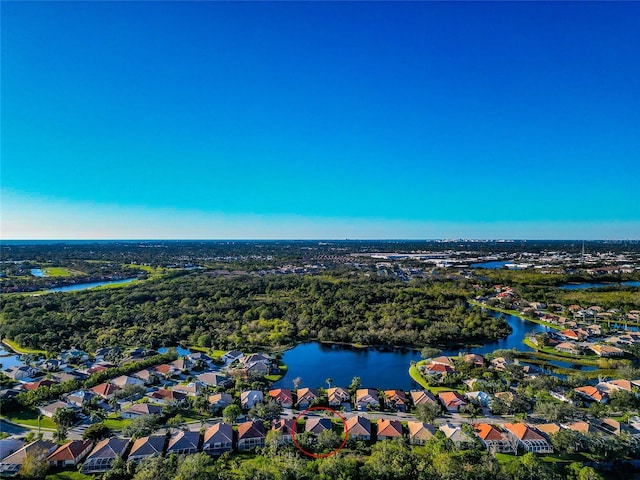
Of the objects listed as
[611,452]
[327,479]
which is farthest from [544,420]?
[327,479]

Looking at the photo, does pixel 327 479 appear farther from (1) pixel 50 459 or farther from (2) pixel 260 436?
(1) pixel 50 459

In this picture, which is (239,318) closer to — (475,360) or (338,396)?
(338,396)

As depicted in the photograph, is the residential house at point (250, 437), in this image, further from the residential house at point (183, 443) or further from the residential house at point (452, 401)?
the residential house at point (452, 401)

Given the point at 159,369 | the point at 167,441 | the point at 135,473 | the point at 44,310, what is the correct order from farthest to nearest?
the point at 44,310
the point at 159,369
the point at 167,441
the point at 135,473

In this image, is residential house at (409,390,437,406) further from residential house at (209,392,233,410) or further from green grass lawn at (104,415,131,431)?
green grass lawn at (104,415,131,431)

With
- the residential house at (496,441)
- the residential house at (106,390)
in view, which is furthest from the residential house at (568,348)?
the residential house at (106,390)

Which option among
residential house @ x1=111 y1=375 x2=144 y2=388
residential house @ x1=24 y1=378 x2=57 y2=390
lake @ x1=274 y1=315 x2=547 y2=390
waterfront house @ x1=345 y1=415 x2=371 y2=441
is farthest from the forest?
waterfront house @ x1=345 y1=415 x2=371 y2=441

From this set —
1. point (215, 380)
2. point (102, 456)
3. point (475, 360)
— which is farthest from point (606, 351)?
point (102, 456)
